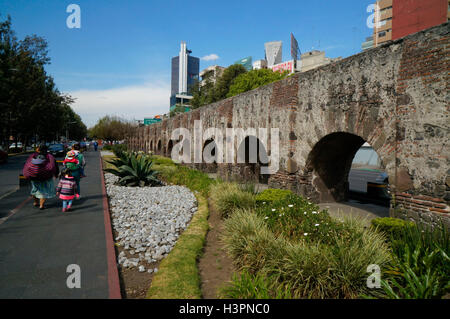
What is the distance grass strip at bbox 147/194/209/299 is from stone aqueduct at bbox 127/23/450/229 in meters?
4.15

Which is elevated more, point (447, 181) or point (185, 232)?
point (447, 181)

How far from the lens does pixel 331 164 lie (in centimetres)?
855

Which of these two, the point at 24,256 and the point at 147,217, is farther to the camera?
the point at 147,217

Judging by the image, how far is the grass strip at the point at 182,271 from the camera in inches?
129

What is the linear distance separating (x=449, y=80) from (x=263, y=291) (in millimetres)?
4788

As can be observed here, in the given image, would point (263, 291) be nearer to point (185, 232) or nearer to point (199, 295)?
point (199, 295)

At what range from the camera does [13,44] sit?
25.3m

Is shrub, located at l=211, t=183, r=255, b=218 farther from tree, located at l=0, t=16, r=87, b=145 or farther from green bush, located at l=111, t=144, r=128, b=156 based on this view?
tree, located at l=0, t=16, r=87, b=145

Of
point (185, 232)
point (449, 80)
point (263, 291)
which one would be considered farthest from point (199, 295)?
point (449, 80)

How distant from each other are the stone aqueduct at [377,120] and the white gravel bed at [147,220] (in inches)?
141

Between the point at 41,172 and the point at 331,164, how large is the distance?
26.3 ft

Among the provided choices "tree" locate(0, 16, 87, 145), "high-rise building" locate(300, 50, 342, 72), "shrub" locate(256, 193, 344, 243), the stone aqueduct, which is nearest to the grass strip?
"shrub" locate(256, 193, 344, 243)

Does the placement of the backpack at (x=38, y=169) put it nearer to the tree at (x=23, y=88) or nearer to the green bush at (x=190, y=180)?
the green bush at (x=190, y=180)

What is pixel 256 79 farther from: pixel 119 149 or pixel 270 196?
pixel 270 196
